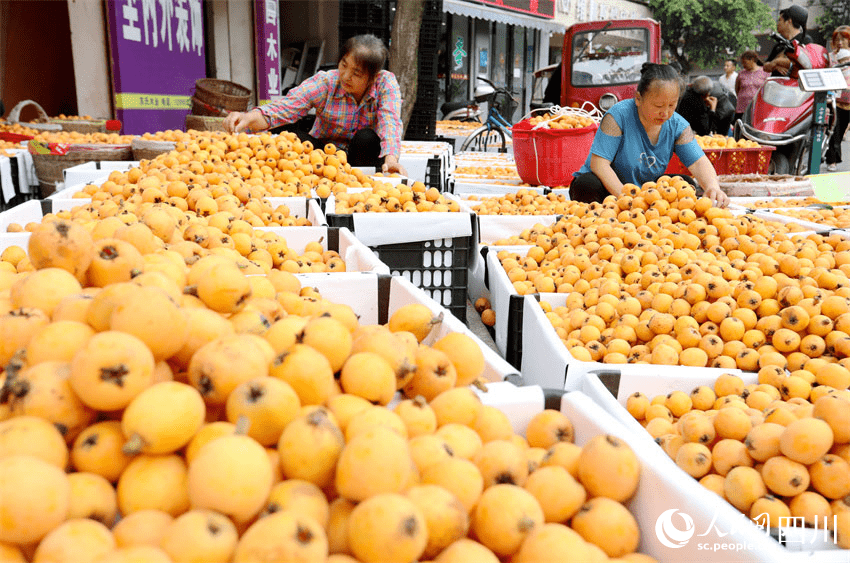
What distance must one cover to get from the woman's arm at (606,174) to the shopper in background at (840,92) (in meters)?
5.72

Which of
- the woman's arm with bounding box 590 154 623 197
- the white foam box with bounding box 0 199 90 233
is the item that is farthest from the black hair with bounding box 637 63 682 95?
the white foam box with bounding box 0 199 90 233

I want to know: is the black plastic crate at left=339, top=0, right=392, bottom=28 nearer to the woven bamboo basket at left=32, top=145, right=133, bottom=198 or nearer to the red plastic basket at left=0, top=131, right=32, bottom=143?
the woven bamboo basket at left=32, top=145, right=133, bottom=198

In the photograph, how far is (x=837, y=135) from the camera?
987 centimetres

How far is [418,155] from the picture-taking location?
19.8ft

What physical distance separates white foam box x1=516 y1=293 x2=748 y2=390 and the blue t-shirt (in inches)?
84.9

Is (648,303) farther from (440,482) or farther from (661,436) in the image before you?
(440,482)

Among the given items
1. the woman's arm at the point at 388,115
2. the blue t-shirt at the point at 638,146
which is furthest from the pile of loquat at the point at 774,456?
the woman's arm at the point at 388,115

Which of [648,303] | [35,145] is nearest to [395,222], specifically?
[648,303]

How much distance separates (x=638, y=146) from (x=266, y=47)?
28.8 ft

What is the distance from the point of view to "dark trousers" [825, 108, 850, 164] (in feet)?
30.5

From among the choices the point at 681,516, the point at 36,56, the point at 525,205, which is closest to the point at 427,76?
the point at 525,205

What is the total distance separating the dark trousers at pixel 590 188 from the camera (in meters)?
4.42

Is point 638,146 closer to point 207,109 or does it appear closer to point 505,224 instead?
point 505,224

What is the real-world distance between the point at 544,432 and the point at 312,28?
15.2m
